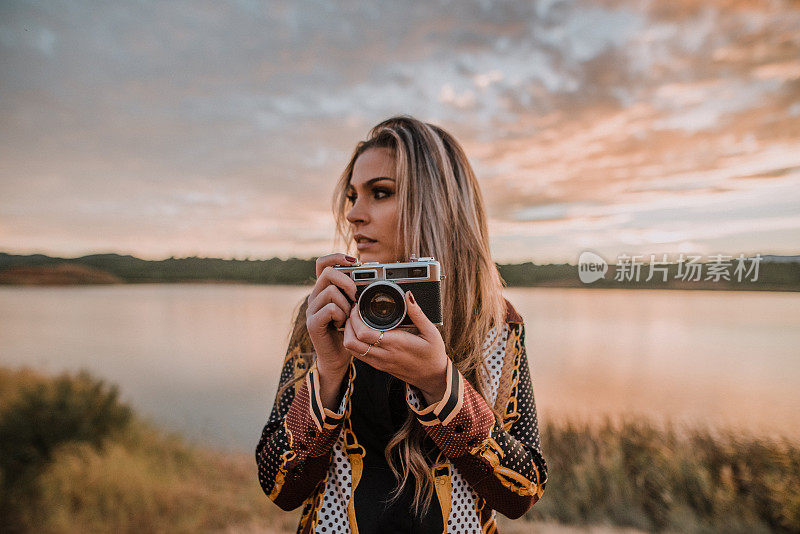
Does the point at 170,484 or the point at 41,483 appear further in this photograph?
the point at 170,484

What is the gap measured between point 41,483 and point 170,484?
819 millimetres

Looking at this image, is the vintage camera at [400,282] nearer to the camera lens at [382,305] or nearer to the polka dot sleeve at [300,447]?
the camera lens at [382,305]

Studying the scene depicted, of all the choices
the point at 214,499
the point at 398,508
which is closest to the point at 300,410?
the point at 398,508

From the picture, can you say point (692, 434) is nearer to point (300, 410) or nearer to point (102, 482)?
point (300, 410)

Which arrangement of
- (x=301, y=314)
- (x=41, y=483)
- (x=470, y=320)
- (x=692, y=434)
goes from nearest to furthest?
(x=470, y=320), (x=301, y=314), (x=41, y=483), (x=692, y=434)

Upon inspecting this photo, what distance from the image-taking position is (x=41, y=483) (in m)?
2.83

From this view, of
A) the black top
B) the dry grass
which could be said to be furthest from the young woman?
the dry grass

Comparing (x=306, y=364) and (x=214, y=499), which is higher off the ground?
(x=306, y=364)

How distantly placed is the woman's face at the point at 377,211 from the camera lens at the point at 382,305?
0.34 meters

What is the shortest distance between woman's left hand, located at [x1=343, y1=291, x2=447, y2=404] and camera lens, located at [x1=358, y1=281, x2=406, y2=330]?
0.02 metres

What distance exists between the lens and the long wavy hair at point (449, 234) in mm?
1304

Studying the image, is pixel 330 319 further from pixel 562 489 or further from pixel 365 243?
pixel 562 489

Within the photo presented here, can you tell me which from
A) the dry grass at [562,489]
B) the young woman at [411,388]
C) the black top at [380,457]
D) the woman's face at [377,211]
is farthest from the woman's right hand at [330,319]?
the dry grass at [562,489]

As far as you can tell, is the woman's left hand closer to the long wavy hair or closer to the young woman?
the young woman
